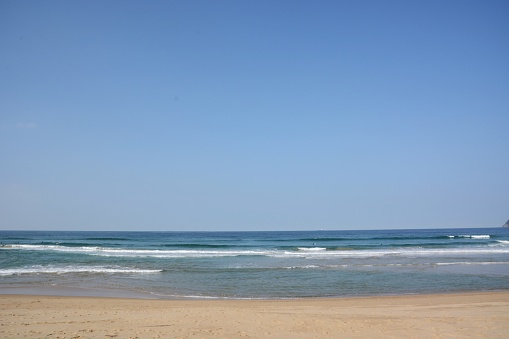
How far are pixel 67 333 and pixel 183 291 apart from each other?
6.97 meters

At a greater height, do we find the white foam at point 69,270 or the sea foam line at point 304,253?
the white foam at point 69,270

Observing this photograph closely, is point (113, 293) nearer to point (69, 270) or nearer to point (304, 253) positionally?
point (69, 270)

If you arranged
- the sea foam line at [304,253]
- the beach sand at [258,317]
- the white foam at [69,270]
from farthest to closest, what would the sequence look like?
the sea foam line at [304,253], the white foam at [69,270], the beach sand at [258,317]

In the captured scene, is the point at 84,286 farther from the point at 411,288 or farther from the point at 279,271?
the point at 411,288

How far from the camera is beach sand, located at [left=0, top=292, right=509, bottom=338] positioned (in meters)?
7.75

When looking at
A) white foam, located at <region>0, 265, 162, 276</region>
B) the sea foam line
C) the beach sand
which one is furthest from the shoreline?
the sea foam line

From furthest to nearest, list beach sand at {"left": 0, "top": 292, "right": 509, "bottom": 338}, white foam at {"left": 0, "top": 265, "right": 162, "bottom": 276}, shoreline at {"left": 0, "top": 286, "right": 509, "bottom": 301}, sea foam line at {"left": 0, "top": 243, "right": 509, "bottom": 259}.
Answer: sea foam line at {"left": 0, "top": 243, "right": 509, "bottom": 259}, white foam at {"left": 0, "top": 265, "right": 162, "bottom": 276}, shoreline at {"left": 0, "top": 286, "right": 509, "bottom": 301}, beach sand at {"left": 0, "top": 292, "right": 509, "bottom": 338}

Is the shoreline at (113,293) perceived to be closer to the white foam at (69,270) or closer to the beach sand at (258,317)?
the beach sand at (258,317)

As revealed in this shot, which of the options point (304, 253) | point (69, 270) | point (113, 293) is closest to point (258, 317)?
point (113, 293)

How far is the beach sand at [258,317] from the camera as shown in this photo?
305 inches

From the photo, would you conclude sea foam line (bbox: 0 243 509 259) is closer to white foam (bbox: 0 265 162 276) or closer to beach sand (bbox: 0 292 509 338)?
white foam (bbox: 0 265 162 276)

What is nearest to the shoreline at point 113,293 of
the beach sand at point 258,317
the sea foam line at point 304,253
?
the beach sand at point 258,317

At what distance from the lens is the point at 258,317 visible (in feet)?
30.1

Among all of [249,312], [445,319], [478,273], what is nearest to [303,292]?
[249,312]
